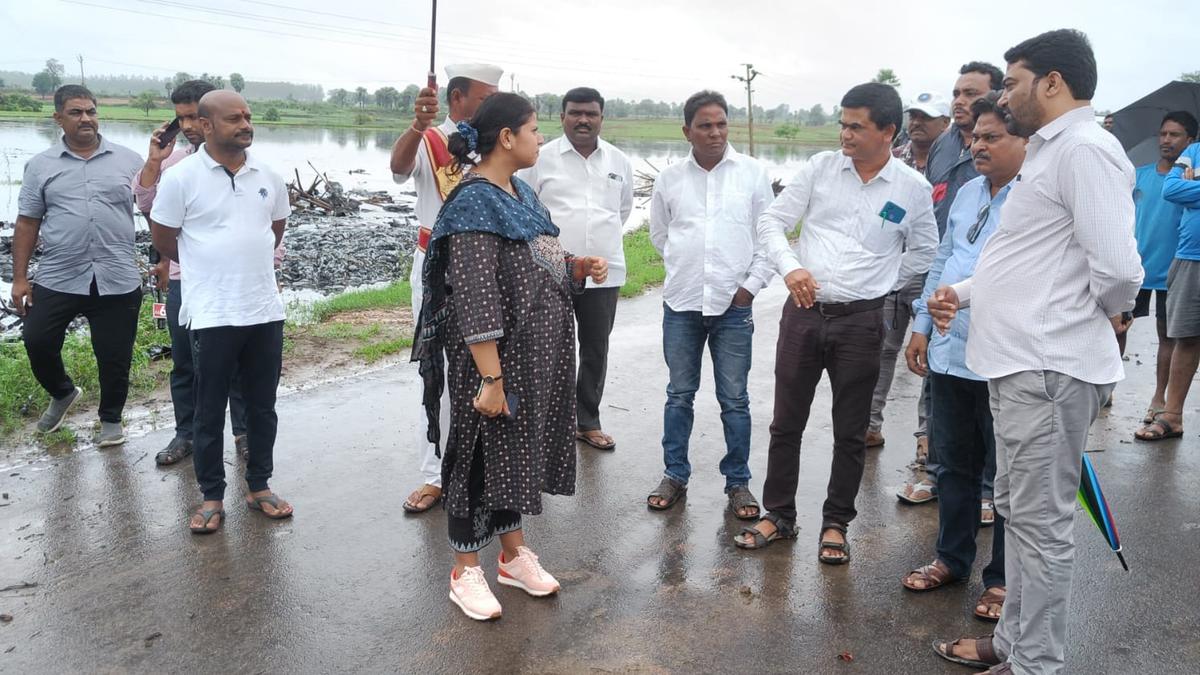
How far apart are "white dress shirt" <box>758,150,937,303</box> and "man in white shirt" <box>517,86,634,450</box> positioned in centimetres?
141

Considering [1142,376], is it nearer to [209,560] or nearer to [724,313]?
[724,313]

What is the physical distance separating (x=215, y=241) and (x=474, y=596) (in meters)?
2.05

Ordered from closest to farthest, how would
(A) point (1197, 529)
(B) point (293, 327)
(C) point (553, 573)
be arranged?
1. (C) point (553, 573)
2. (A) point (1197, 529)
3. (B) point (293, 327)

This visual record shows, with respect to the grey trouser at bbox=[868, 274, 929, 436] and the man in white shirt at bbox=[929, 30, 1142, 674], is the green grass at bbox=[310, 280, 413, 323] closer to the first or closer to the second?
the grey trouser at bbox=[868, 274, 929, 436]

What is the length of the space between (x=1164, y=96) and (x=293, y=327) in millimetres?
7377

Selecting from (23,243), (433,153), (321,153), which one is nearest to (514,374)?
(433,153)

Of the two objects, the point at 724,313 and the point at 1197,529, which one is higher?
the point at 724,313

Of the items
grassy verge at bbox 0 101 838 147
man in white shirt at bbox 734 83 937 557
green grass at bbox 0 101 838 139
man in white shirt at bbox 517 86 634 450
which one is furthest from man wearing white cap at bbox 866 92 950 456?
grassy verge at bbox 0 101 838 147

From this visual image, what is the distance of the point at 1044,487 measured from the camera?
278cm

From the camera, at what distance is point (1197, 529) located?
4230mm

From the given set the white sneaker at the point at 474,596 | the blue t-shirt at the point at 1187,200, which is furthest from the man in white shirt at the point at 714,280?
the blue t-shirt at the point at 1187,200

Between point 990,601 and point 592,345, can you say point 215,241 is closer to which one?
point 592,345

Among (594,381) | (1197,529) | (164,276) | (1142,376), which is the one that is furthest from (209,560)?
(1142,376)

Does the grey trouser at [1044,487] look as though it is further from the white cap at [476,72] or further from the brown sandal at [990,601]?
the white cap at [476,72]
